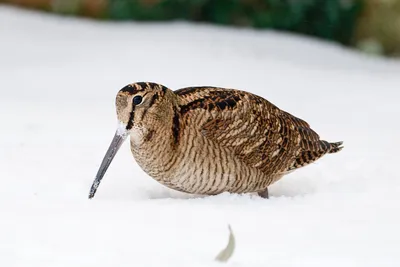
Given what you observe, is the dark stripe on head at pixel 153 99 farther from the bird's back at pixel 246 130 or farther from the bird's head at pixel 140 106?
the bird's back at pixel 246 130

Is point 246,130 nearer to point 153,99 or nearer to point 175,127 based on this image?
point 175,127

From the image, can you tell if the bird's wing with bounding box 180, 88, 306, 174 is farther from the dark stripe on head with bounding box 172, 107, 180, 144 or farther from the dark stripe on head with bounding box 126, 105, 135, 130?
the dark stripe on head with bounding box 126, 105, 135, 130

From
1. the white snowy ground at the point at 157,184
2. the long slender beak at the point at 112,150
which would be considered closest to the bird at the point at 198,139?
the long slender beak at the point at 112,150

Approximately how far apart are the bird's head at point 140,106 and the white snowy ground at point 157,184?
0.33 m

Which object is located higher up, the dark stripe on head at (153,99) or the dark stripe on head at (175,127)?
the dark stripe on head at (153,99)

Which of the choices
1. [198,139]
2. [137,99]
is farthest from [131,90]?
[198,139]

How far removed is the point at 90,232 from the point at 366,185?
1467mm

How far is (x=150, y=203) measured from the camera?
153 inches

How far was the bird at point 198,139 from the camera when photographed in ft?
12.9

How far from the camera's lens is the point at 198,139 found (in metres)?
3.98

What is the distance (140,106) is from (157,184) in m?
0.67
